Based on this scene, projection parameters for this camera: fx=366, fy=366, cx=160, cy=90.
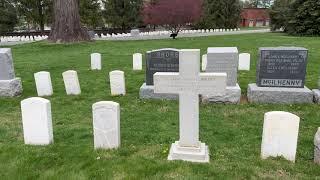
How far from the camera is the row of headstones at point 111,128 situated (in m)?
5.33

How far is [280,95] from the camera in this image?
29.4ft

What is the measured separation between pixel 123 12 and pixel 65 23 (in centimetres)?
2352

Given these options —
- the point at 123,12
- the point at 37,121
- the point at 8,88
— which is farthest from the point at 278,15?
the point at 37,121

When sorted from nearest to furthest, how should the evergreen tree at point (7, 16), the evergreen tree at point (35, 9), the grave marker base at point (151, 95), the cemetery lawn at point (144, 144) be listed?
the cemetery lawn at point (144, 144)
the grave marker base at point (151, 95)
the evergreen tree at point (7, 16)
the evergreen tree at point (35, 9)

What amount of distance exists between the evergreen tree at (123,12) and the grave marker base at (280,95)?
41.0 meters

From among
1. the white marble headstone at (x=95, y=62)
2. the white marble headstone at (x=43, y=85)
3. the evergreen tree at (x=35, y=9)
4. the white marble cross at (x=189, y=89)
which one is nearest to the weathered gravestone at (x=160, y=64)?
the white marble headstone at (x=43, y=85)

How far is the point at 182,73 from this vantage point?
17.4 ft

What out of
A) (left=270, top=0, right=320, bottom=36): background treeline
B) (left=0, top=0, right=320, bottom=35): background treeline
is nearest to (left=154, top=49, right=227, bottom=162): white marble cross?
(left=270, top=0, right=320, bottom=36): background treeline

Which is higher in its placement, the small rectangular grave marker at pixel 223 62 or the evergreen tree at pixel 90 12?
the evergreen tree at pixel 90 12

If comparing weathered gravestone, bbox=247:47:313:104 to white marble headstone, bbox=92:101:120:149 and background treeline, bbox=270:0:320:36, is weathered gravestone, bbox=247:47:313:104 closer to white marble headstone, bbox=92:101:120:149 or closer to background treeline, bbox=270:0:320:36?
white marble headstone, bbox=92:101:120:149

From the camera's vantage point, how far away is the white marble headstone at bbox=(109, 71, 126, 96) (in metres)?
10.1

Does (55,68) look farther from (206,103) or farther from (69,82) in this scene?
(206,103)

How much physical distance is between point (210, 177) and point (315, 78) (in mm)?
8293

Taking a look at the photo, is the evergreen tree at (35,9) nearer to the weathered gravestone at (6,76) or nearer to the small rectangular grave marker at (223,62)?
the weathered gravestone at (6,76)
